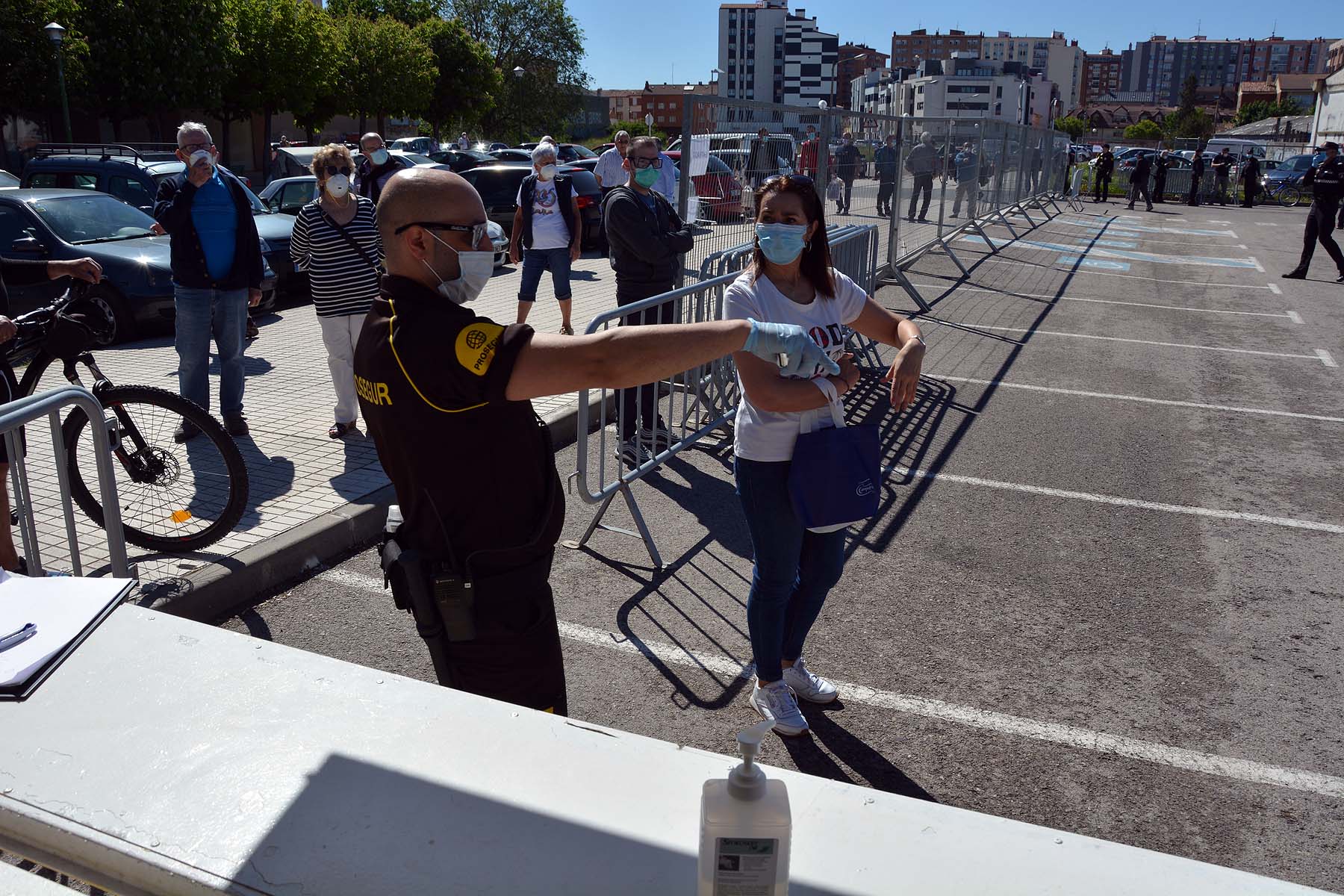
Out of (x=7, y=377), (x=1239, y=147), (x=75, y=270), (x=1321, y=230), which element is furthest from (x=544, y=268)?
(x=1239, y=147)

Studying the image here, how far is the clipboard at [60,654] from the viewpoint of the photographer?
6.69 feet

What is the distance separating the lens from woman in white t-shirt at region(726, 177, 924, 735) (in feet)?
11.3

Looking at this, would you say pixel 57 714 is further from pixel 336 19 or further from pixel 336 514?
pixel 336 19

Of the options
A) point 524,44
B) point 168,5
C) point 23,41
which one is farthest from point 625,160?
point 524,44

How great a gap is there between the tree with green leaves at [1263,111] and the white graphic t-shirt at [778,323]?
144m

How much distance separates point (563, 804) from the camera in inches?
69.9

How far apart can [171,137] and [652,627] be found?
42.6 meters

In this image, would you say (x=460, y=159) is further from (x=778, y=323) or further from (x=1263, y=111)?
(x=1263, y=111)

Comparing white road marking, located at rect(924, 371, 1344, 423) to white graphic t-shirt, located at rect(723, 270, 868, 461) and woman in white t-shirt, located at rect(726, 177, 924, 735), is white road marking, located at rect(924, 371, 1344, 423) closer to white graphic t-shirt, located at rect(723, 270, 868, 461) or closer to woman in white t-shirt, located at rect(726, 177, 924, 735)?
woman in white t-shirt, located at rect(726, 177, 924, 735)

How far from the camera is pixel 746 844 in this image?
4.97 ft

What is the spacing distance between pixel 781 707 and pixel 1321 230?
15.7 meters

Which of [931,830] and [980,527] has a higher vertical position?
[931,830]

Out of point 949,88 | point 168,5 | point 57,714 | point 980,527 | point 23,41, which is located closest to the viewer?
point 57,714

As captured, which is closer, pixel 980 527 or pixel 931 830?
pixel 931 830
